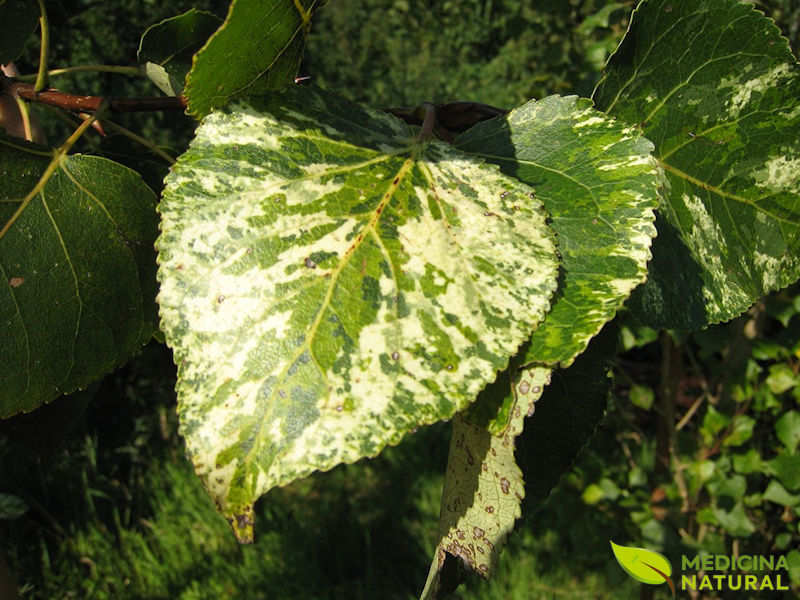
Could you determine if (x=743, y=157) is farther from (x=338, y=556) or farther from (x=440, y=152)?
(x=338, y=556)

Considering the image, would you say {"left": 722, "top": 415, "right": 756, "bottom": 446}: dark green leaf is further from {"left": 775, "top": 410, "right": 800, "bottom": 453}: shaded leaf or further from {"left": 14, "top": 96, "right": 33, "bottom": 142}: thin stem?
{"left": 14, "top": 96, "right": 33, "bottom": 142}: thin stem

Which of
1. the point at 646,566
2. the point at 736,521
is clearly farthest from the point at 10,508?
the point at 736,521

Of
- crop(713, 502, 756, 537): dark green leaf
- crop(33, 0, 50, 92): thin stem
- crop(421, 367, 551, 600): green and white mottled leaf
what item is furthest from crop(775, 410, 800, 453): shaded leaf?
crop(33, 0, 50, 92): thin stem

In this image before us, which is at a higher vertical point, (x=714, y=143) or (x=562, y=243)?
(x=714, y=143)

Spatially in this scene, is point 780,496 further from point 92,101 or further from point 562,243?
point 92,101

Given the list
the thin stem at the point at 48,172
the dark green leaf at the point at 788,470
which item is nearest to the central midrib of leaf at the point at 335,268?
the thin stem at the point at 48,172

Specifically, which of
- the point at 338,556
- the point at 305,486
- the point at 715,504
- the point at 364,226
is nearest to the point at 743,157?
the point at 364,226
